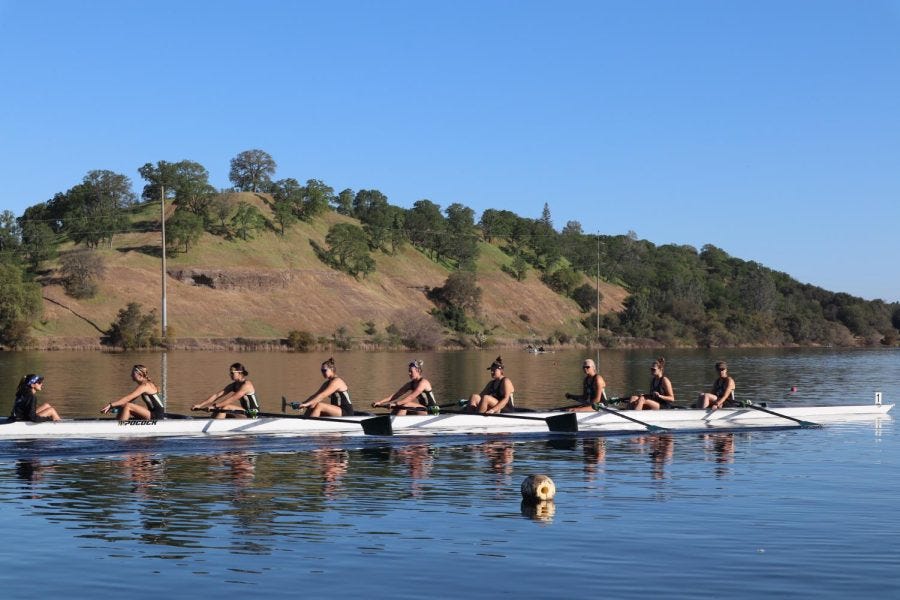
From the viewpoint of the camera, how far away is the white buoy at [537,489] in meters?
17.5

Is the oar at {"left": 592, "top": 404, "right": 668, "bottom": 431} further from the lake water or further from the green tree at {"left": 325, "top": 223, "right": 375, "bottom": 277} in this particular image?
the green tree at {"left": 325, "top": 223, "right": 375, "bottom": 277}

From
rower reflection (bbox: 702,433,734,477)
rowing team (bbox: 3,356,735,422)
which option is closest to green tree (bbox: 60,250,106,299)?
rowing team (bbox: 3,356,735,422)

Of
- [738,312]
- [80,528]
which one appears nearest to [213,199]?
[738,312]

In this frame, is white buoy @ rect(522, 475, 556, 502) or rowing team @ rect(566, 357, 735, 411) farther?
rowing team @ rect(566, 357, 735, 411)

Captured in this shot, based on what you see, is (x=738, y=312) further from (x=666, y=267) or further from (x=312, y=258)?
(x=312, y=258)

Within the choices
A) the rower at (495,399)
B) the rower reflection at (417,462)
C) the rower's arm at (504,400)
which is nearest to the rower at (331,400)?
the rower reflection at (417,462)

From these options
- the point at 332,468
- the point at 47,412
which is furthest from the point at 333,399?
the point at 47,412

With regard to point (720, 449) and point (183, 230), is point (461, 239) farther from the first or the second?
point (720, 449)

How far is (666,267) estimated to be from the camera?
193 metres

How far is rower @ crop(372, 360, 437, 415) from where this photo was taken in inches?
1087

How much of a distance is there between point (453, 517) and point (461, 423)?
1121 centimetres

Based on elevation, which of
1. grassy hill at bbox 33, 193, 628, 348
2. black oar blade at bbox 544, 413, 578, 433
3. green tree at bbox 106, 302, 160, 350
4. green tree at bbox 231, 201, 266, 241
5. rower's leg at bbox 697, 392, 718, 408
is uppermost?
green tree at bbox 231, 201, 266, 241

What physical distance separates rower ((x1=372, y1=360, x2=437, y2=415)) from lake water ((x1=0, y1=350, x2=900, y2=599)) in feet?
5.27

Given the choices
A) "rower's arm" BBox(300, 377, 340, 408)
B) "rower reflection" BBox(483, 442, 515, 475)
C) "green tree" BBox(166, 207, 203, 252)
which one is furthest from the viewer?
"green tree" BBox(166, 207, 203, 252)
